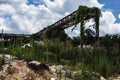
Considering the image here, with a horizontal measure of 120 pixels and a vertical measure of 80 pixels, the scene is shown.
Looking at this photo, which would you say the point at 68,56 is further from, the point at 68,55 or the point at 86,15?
the point at 86,15

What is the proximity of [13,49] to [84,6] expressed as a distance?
17.0 meters

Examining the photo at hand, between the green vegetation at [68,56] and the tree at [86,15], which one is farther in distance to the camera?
the tree at [86,15]

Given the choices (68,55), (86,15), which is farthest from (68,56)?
A: (86,15)

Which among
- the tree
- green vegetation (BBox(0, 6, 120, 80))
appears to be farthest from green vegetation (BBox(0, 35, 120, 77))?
the tree

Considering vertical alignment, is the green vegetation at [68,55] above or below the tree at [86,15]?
below

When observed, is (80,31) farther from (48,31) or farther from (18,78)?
(18,78)

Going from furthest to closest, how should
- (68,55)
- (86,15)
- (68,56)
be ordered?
1. (86,15)
2. (68,55)
3. (68,56)

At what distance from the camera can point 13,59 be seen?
13789 mm

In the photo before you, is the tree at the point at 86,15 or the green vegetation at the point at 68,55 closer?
the green vegetation at the point at 68,55

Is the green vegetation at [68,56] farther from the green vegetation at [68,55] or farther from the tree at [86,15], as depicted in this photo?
the tree at [86,15]

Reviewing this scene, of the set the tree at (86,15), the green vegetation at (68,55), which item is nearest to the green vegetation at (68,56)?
the green vegetation at (68,55)

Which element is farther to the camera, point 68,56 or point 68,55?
point 68,55

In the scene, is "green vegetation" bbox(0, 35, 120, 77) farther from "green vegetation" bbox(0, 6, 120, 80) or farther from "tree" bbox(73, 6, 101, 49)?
"tree" bbox(73, 6, 101, 49)

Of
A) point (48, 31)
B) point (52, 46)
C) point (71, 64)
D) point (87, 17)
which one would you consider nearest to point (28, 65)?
point (71, 64)
